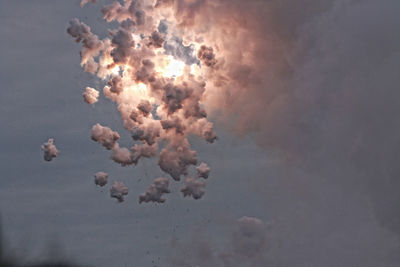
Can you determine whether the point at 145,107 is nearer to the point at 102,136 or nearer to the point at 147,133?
the point at 147,133

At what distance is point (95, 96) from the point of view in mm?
143375

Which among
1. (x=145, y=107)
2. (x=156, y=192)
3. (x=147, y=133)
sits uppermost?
(x=145, y=107)

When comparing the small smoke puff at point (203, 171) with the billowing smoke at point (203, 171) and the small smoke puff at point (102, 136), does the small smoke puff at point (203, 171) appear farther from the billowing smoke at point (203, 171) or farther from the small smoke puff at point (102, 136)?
the small smoke puff at point (102, 136)

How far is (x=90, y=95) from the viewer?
469 ft

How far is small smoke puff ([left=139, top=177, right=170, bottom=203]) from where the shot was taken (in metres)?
141

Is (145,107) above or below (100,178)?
above

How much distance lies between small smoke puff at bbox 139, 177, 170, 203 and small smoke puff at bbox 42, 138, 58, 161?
15048 mm

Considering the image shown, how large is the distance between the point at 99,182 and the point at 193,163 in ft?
48.4

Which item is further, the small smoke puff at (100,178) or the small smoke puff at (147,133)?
the small smoke puff at (100,178)

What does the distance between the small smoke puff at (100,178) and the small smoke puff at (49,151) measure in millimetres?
7010

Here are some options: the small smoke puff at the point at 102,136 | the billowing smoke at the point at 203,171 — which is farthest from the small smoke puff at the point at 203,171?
the small smoke puff at the point at 102,136

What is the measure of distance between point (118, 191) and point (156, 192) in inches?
233

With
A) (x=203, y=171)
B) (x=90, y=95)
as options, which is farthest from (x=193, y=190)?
(x=90, y=95)

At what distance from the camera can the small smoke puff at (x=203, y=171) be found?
141 meters
